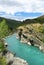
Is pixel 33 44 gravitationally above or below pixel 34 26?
below

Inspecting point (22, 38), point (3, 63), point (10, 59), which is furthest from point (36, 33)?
point (3, 63)

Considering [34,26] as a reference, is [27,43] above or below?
below

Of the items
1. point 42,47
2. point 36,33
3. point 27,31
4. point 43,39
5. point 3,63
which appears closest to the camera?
point 3,63

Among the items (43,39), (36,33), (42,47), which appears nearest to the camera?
(42,47)

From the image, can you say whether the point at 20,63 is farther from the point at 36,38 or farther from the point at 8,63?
the point at 36,38

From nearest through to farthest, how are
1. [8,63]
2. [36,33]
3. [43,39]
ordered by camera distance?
[8,63], [43,39], [36,33]

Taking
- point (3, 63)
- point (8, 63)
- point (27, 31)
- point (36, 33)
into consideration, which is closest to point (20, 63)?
point (8, 63)

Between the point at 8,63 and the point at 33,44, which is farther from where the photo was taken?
the point at 33,44

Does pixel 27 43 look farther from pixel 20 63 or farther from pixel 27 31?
pixel 20 63

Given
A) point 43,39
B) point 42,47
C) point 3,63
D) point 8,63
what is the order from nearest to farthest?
point 3,63
point 8,63
point 42,47
point 43,39
